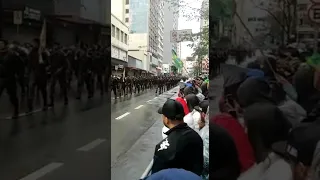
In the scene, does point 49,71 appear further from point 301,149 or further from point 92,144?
point 301,149

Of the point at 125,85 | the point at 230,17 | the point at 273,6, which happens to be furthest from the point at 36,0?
the point at 125,85

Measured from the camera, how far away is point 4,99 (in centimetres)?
146

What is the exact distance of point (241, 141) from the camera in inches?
55.2

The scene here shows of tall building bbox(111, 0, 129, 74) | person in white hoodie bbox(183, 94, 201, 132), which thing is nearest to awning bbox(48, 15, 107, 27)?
tall building bbox(111, 0, 129, 74)

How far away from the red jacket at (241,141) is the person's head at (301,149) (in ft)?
0.33

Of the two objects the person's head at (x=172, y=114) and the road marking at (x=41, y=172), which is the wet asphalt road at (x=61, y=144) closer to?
the road marking at (x=41, y=172)

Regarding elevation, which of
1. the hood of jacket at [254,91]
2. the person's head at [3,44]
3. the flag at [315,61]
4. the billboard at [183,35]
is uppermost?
the billboard at [183,35]

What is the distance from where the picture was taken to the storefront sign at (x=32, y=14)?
1.50 m

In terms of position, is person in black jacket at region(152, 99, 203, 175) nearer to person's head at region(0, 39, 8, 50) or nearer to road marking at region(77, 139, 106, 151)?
road marking at region(77, 139, 106, 151)

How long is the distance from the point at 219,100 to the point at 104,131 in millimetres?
922

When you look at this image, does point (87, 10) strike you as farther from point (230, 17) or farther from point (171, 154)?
point (171, 154)

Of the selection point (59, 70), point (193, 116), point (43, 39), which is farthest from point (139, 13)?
point (43, 39)

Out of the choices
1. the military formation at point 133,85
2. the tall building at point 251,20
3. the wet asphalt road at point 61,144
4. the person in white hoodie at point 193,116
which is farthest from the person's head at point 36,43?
the military formation at point 133,85

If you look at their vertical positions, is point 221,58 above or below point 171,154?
above
